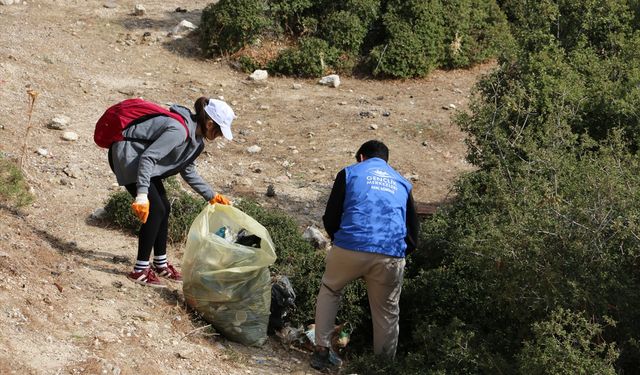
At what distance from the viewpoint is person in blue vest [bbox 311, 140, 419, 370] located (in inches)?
A: 227

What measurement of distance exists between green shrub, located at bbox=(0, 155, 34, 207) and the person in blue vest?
2586 millimetres

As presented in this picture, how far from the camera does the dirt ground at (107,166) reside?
5.54 m

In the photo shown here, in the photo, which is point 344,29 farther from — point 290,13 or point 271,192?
point 271,192

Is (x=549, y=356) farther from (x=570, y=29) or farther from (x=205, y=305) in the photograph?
(x=570, y=29)

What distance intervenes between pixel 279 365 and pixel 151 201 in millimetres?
1299

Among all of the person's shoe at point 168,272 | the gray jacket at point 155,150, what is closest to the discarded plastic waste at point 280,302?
the person's shoe at point 168,272

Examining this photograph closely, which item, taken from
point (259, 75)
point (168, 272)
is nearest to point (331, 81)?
point (259, 75)

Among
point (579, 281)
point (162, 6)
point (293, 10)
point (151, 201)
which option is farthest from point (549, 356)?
point (162, 6)

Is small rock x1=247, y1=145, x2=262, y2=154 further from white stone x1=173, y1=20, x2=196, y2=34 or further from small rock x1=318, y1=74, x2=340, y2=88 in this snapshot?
white stone x1=173, y1=20, x2=196, y2=34

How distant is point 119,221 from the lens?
Answer: 748 centimetres

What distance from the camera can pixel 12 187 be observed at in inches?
283

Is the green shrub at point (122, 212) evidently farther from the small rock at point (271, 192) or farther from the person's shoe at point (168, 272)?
the small rock at point (271, 192)

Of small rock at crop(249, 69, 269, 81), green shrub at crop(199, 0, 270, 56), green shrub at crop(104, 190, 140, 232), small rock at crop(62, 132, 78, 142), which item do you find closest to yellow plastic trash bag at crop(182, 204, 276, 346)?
green shrub at crop(104, 190, 140, 232)

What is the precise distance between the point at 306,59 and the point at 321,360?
22.2 ft
